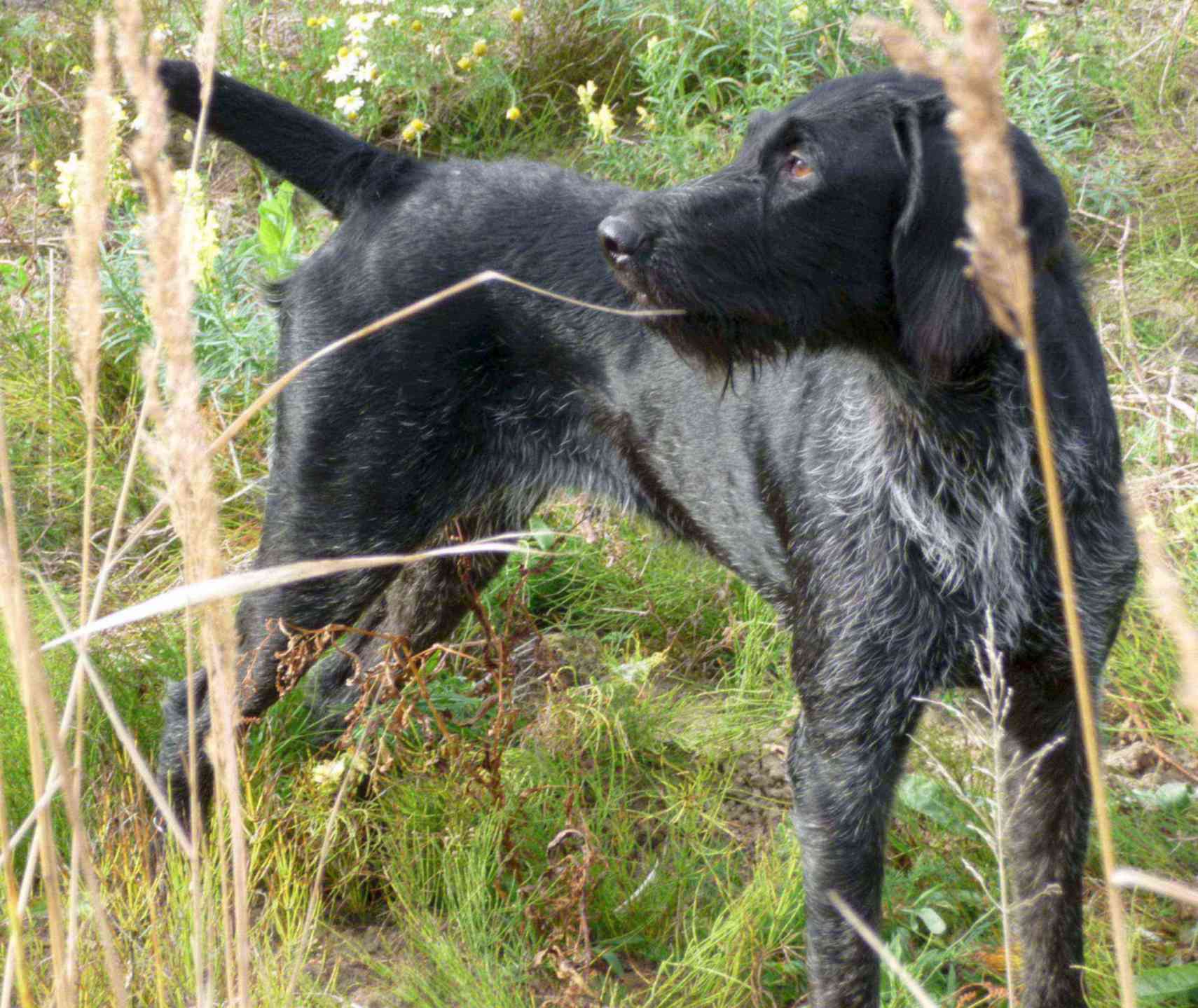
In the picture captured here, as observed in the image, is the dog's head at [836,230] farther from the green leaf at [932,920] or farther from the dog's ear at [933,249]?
the green leaf at [932,920]

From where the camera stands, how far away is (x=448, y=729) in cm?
373

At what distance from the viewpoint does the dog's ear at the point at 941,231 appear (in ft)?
7.84

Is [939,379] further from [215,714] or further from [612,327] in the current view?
[215,714]

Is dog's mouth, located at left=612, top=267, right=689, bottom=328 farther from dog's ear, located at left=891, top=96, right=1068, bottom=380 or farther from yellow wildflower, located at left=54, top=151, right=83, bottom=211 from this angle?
yellow wildflower, located at left=54, top=151, right=83, bottom=211

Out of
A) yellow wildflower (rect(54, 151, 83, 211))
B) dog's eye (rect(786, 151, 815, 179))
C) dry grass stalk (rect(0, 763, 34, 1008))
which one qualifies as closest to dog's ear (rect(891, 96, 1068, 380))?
dog's eye (rect(786, 151, 815, 179))

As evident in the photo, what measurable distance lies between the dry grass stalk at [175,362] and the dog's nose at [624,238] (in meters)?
1.28

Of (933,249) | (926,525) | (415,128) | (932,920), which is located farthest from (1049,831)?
(415,128)

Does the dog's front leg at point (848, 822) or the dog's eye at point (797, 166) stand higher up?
the dog's eye at point (797, 166)

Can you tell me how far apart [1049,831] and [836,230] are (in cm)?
133

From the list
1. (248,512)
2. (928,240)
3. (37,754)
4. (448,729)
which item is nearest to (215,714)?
(37,754)

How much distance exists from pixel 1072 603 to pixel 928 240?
144 centimetres

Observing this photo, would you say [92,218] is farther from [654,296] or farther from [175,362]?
[654,296]

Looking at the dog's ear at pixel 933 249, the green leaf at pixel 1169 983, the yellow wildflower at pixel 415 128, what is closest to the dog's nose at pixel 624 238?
the dog's ear at pixel 933 249

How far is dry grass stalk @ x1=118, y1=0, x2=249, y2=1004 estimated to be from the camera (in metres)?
1.17
